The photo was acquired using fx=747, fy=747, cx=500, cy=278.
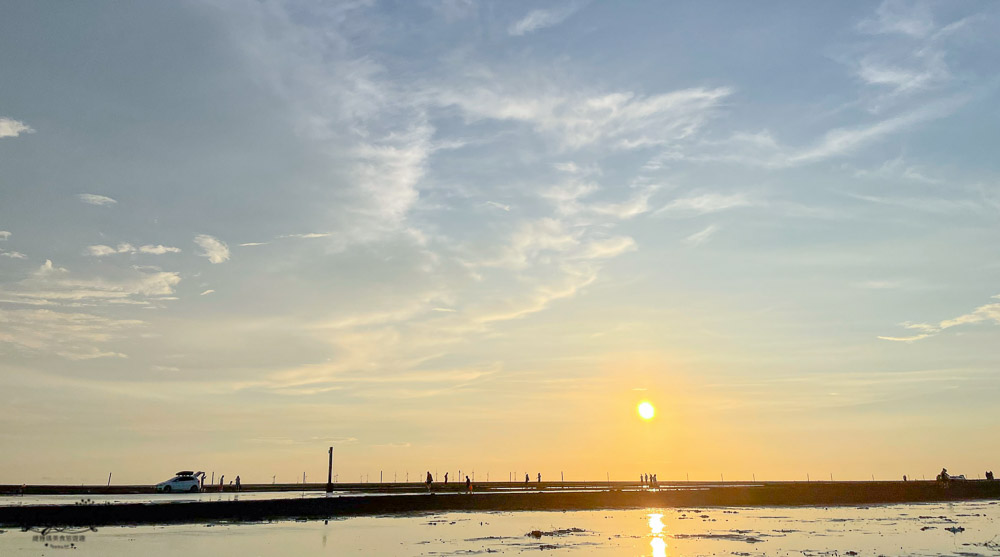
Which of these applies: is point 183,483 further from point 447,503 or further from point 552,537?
point 552,537

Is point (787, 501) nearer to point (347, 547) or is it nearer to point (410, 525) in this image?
point (410, 525)

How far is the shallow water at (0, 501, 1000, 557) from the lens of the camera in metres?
33.9

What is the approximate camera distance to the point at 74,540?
36281 millimetres

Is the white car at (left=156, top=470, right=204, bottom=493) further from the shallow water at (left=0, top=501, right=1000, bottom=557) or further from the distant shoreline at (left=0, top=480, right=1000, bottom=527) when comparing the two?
the shallow water at (left=0, top=501, right=1000, bottom=557)

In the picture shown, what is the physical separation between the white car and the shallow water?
1522 inches

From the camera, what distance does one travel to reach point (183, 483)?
83250 millimetres

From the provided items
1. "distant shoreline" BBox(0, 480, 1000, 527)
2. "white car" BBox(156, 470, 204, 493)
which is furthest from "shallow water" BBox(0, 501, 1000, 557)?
"white car" BBox(156, 470, 204, 493)

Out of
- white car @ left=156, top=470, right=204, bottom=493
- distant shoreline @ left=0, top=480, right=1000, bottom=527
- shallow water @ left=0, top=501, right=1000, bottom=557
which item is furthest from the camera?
white car @ left=156, top=470, right=204, bottom=493

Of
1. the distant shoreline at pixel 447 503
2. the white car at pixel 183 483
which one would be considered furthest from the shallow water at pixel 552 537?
the white car at pixel 183 483

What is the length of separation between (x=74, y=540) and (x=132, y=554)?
6.85 m

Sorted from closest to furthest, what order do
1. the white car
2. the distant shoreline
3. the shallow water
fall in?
1. the shallow water
2. the distant shoreline
3. the white car

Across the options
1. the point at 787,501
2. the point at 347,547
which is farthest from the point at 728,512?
the point at 347,547

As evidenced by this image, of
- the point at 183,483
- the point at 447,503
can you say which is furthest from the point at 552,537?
the point at 183,483

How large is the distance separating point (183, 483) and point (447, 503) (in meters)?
34.9
